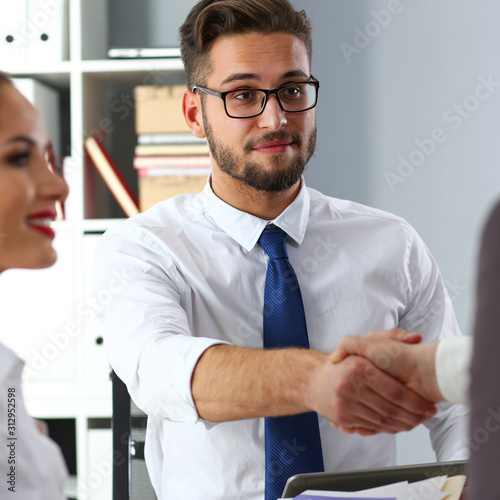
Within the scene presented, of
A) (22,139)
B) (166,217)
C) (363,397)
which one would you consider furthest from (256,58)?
(22,139)

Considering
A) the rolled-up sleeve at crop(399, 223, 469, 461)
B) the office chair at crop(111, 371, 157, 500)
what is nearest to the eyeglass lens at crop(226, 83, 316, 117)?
the rolled-up sleeve at crop(399, 223, 469, 461)

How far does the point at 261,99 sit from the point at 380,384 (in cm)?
72

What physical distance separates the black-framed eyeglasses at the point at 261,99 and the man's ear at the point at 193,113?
0.13 metres

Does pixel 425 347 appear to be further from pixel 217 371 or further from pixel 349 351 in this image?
pixel 217 371

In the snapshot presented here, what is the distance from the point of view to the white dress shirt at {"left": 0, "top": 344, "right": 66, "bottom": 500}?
0.33m

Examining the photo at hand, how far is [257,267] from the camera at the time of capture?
124 centimetres

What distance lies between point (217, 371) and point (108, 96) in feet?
4.42

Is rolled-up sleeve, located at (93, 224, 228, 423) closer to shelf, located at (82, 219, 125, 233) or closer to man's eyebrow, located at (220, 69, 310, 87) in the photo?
man's eyebrow, located at (220, 69, 310, 87)

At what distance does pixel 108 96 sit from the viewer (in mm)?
1955

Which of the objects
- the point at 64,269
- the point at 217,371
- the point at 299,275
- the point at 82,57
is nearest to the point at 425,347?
the point at 217,371

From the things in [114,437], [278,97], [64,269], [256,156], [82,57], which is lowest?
[114,437]

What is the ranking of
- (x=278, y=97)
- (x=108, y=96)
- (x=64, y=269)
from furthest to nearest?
(x=108, y=96) → (x=64, y=269) → (x=278, y=97)

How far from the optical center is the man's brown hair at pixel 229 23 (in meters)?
1.30

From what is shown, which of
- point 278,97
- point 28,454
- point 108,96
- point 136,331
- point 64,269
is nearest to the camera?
point 28,454
